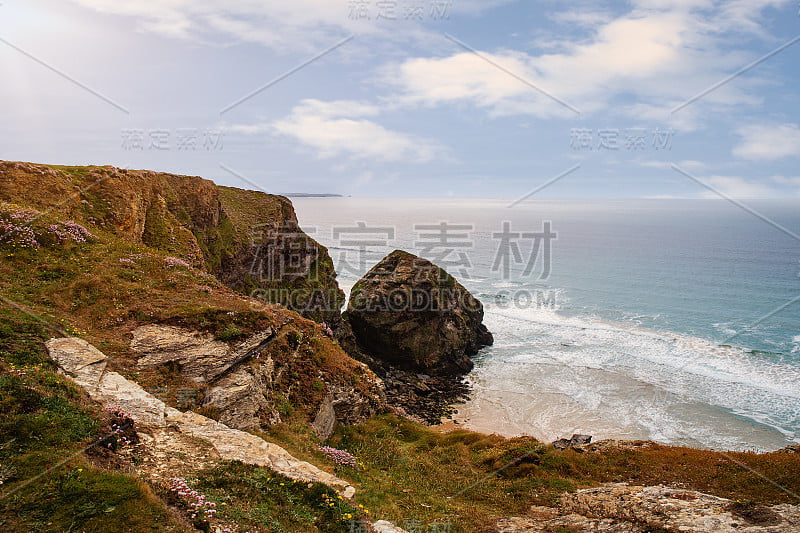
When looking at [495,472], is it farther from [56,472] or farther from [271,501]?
[56,472]

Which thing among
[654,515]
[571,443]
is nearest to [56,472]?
[654,515]

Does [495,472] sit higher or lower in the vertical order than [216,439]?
lower

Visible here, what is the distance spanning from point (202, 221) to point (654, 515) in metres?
43.9

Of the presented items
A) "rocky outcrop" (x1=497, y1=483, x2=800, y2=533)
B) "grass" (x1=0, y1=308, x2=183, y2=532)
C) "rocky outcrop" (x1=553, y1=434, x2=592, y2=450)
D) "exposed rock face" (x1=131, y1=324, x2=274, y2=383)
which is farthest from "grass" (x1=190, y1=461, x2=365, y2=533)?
"rocky outcrop" (x1=553, y1=434, x2=592, y2=450)

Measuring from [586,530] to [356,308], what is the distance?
3915 cm

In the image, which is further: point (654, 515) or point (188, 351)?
point (188, 351)

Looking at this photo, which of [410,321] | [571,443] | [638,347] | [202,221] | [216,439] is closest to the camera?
[216,439]

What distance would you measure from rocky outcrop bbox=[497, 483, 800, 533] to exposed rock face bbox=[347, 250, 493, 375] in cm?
3287

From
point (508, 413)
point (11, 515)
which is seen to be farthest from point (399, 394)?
point (11, 515)

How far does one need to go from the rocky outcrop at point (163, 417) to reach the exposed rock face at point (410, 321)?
35468 mm

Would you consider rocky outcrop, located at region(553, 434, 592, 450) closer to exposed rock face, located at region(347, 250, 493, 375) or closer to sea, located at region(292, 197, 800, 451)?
sea, located at region(292, 197, 800, 451)

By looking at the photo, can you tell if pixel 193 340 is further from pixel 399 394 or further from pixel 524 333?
pixel 524 333

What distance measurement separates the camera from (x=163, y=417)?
489 inches

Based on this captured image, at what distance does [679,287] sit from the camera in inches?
3290
